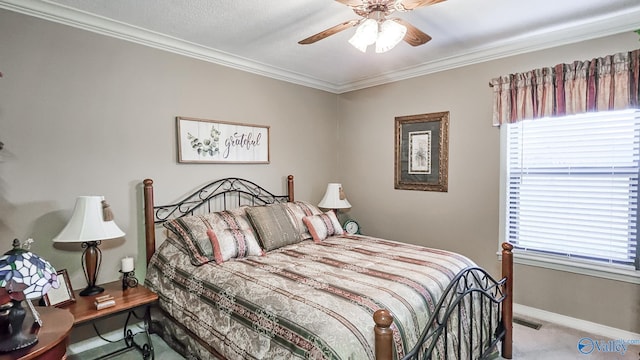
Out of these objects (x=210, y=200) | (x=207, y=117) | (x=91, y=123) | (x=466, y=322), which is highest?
(x=207, y=117)

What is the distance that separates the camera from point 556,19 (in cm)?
256

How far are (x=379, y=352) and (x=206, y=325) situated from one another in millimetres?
1249

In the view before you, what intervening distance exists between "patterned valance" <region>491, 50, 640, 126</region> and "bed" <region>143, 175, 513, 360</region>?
1.38 meters

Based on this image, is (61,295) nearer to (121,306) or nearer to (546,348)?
(121,306)

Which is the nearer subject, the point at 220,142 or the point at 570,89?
the point at 570,89

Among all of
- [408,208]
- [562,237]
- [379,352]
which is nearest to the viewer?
[379,352]

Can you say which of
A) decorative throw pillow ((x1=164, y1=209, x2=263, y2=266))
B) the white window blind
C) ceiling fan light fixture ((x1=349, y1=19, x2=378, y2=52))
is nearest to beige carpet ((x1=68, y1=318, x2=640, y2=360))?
the white window blind

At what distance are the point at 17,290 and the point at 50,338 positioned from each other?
292 mm

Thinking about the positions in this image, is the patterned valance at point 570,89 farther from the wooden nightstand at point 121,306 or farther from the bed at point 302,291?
the wooden nightstand at point 121,306

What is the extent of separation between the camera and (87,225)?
2201 millimetres

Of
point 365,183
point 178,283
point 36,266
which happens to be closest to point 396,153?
point 365,183

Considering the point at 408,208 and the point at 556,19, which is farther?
the point at 408,208

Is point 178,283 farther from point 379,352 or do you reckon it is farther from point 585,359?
point 585,359

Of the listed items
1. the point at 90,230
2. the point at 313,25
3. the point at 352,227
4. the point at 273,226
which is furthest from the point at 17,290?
the point at 352,227
